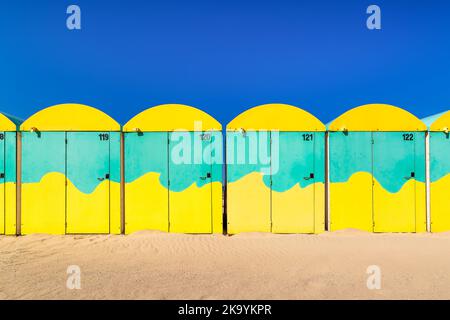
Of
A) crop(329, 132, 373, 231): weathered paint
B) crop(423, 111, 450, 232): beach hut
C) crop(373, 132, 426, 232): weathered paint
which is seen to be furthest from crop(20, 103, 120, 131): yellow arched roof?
crop(423, 111, 450, 232): beach hut

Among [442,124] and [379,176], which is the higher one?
[442,124]

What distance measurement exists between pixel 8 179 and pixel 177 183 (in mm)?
3501

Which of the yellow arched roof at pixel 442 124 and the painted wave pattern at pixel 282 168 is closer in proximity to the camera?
the painted wave pattern at pixel 282 168

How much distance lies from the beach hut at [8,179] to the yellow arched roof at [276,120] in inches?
178

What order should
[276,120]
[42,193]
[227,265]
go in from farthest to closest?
[276,120]
[42,193]
[227,265]

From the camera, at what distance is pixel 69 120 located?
6434 mm

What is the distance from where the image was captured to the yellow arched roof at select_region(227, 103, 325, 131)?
645 centimetres

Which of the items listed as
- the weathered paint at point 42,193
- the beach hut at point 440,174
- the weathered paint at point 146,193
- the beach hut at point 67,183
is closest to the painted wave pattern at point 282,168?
the weathered paint at point 146,193

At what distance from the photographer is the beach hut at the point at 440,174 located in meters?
6.37

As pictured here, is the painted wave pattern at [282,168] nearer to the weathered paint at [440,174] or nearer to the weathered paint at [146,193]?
the weathered paint at [146,193]

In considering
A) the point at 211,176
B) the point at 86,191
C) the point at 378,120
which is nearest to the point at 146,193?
the point at 86,191

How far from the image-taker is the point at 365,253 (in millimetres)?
5043

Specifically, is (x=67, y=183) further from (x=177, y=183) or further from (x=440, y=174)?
(x=440, y=174)

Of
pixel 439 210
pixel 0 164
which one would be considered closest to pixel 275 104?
pixel 439 210
